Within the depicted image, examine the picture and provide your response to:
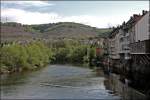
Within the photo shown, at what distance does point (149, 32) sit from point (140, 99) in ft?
43.6

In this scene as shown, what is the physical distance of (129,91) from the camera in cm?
4366

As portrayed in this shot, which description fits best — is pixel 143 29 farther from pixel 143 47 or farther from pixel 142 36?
pixel 143 47

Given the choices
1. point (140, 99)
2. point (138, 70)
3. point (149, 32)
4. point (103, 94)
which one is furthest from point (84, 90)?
point (140, 99)

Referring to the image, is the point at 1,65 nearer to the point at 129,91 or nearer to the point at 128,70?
the point at 128,70

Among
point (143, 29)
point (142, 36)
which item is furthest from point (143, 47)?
point (142, 36)

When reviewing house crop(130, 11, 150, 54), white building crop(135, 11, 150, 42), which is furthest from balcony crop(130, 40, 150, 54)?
white building crop(135, 11, 150, 42)

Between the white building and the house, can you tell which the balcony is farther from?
the white building

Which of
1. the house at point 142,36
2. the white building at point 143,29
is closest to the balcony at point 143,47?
the house at point 142,36

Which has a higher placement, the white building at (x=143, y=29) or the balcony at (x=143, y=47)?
the white building at (x=143, y=29)

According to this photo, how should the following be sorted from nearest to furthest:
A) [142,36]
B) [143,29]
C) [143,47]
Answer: [143,47]
[143,29]
[142,36]

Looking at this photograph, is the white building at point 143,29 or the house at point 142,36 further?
the white building at point 143,29

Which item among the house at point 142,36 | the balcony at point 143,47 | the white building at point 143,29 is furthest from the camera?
the white building at point 143,29

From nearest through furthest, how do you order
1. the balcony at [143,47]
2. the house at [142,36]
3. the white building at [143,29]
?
the balcony at [143,47] < the house at [142,36] < the white building at [143,29]

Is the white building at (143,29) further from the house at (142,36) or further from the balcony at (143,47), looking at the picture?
the balcony at (143,47)
